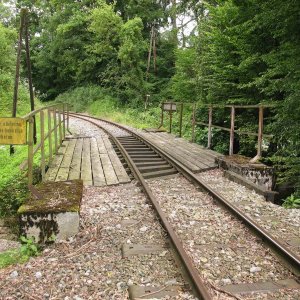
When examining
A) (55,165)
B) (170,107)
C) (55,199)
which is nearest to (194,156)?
(55,165)

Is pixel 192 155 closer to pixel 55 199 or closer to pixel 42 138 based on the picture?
pixel 42 138

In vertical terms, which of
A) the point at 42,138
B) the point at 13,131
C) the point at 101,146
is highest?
the point at 13,131

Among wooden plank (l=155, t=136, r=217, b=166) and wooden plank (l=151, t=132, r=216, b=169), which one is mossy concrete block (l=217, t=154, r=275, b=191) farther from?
wooden plank (l=155, t=136, r=217, b=166)

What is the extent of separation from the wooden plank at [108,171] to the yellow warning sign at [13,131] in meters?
2.66

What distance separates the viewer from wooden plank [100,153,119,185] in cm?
716

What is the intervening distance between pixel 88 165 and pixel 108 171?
0.62 metres

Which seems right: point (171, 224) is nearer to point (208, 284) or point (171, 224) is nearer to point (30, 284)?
point (208, 284)

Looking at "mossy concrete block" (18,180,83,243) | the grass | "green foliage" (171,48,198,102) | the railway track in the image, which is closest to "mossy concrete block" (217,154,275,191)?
the railway track

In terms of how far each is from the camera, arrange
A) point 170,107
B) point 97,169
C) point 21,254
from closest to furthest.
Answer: point 21,254 < point 97,169 < point 170,107

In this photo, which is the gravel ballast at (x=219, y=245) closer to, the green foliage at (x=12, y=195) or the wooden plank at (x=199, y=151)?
the green foliage at (x=12, y=195)

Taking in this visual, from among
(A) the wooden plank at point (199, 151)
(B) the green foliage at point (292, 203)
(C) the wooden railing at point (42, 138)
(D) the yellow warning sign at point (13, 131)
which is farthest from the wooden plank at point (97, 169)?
(B) the green foliage at point (292, 203)

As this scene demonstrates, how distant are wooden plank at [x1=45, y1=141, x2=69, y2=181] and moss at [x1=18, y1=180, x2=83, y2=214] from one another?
130cm

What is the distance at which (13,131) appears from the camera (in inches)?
180

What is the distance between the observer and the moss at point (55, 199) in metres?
4.51
